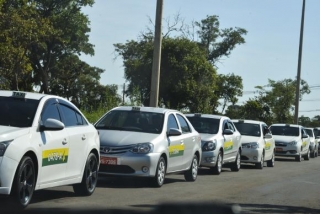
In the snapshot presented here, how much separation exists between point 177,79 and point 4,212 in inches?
1350

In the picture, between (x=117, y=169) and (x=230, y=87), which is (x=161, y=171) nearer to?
(x=117, y=169)

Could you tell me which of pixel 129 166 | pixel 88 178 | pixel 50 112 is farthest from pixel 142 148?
pixel 50 112

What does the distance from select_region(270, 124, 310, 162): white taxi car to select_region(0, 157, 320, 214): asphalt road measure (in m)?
14.8

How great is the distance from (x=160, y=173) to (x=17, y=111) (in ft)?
15.8

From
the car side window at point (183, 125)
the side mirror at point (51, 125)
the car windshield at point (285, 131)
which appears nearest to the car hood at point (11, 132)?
the side mirror at point (51, 125)

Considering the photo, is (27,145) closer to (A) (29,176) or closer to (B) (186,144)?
(A) (29,176)

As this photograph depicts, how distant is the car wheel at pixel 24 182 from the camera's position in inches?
404

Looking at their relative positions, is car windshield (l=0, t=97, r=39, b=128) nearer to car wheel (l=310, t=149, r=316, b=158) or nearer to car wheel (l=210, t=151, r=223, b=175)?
car wheel (l=210, t=151, r=223, b=175)

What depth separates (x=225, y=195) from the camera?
48.7 ft

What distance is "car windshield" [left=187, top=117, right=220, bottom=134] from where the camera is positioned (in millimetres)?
21703

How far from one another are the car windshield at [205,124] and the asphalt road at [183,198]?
2821mm

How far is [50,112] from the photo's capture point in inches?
466

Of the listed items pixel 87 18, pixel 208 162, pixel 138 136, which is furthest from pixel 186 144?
pixel 87 18

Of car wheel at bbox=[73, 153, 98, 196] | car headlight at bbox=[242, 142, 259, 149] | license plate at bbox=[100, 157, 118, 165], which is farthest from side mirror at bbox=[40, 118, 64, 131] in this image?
car headlight at bbox=[242, 142, 259, 149]
